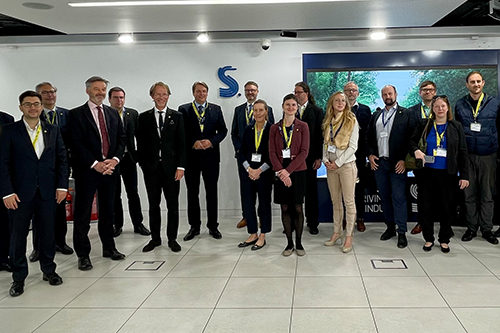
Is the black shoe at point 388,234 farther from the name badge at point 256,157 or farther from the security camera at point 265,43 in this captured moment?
the security camera at point 265,43

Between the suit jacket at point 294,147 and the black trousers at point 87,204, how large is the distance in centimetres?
165

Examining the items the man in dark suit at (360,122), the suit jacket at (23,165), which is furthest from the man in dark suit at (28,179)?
the man in dark suit at (360,122)

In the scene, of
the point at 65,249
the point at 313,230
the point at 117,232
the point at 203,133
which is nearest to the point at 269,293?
the point at 313,230

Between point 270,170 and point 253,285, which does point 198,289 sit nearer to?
point 253,285

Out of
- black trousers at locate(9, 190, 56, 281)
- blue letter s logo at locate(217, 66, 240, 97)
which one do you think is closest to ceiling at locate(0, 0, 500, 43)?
blue letter s logo at locate(217, 66, 240, 97)

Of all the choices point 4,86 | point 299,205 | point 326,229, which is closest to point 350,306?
point 299,205

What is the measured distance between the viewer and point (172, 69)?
6816 mm

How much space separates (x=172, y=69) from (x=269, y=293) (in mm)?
4334

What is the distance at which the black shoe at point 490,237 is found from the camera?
4910 mm

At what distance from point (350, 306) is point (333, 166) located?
5.71 ft

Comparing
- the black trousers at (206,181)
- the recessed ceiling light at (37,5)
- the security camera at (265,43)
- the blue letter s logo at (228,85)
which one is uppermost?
the security camera at (265,43)

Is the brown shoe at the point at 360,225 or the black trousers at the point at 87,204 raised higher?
the black trousers at the point at 87,204

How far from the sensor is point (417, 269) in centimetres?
409

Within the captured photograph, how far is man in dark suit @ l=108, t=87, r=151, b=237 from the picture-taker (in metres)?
5.41
